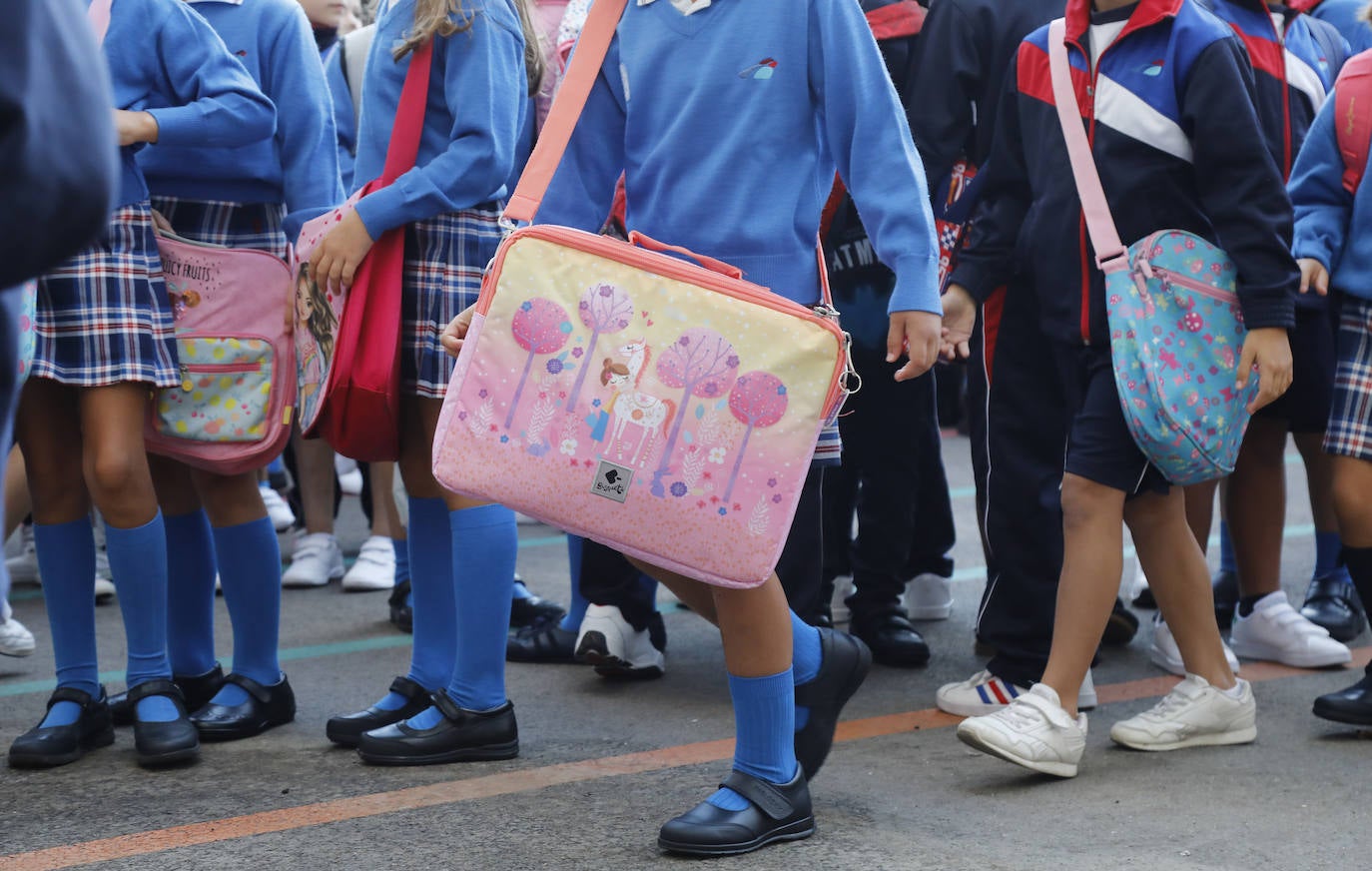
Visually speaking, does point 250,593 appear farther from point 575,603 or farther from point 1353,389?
point 1353,389

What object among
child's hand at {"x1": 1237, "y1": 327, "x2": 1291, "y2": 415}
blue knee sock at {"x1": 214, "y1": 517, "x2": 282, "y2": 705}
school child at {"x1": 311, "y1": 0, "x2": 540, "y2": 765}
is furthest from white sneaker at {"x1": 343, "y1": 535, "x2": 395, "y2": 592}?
child's hand at {"x1": 1237, "y1": 327, "x2": 1291, "y2": 415}

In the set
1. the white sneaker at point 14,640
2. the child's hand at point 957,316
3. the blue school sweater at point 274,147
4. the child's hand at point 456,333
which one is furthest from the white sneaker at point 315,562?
the child's hand at point 456,333

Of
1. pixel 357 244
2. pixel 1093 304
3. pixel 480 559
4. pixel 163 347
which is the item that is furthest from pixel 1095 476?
pixel 163 347

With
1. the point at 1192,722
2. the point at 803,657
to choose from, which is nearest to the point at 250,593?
the point at 803,657

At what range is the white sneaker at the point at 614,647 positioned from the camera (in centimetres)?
427

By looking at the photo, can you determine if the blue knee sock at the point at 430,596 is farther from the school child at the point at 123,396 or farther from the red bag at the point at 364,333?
the school child at the point at 123,396

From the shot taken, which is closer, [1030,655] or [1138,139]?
[1138,139]

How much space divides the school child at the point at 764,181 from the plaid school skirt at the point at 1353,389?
1390mm

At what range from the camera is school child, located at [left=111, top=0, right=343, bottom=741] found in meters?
3.72

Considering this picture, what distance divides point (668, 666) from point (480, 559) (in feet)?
4.17

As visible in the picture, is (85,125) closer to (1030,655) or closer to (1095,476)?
(1095,476)

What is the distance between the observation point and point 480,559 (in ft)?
11.4

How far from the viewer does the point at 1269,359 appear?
3311 mm

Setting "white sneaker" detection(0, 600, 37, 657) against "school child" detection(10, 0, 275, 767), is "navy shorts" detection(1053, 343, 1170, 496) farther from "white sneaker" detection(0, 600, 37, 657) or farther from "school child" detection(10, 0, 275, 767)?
"white sneaker" detection(0, 600, 37, 657)
